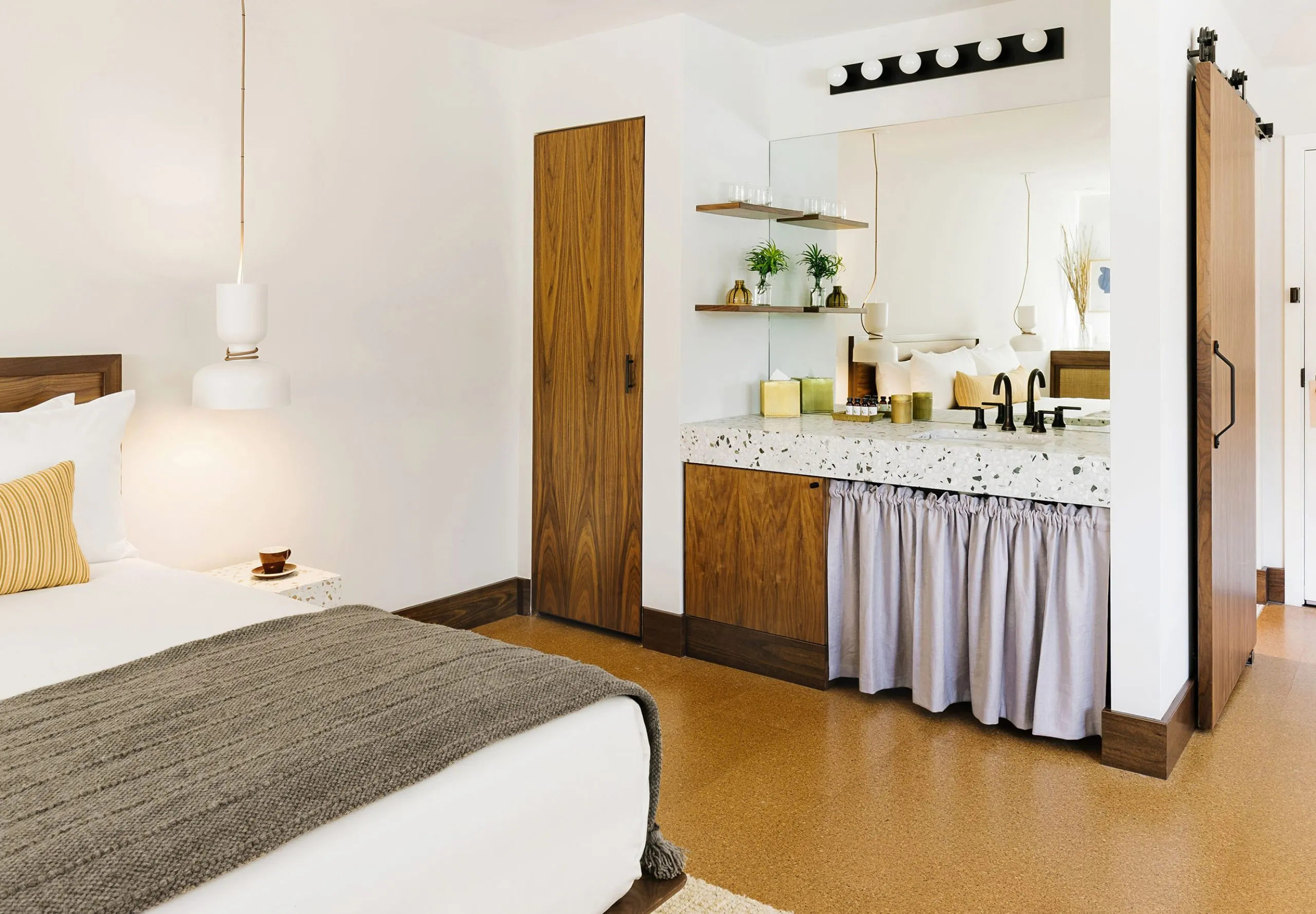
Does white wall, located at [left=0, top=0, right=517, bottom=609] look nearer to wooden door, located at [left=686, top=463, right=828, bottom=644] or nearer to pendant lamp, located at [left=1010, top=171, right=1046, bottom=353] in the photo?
wooden door, located at [left=686, top=463, right=828, bottom=644]

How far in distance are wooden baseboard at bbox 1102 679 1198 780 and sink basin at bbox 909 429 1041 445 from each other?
920mm

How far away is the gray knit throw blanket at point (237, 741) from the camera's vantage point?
1.16m

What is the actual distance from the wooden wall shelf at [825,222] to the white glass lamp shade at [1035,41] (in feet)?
2.84

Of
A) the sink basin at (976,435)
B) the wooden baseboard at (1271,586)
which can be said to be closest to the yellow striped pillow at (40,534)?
the sink basin at (976,435)

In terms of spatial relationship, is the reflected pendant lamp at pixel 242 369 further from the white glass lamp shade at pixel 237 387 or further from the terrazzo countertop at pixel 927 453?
the terrazzo countertop at pixel 927 453

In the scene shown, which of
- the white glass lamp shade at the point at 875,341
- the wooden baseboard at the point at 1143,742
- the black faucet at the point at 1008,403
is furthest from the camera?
the white glass lamp shade at the point at 875,341

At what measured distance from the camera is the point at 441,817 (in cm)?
142

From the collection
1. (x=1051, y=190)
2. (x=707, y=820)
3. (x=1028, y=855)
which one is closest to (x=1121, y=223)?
(x=1051, y=190)

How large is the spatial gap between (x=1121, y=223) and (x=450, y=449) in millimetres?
2691

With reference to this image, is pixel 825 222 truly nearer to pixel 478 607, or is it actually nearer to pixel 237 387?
pixel 478 607

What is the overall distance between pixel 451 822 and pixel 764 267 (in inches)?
120

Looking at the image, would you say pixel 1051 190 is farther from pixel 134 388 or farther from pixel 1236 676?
pixel 134 388

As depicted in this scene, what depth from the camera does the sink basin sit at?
329 centimetres

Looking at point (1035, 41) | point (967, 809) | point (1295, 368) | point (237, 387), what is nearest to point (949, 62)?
point (1035, 41)
